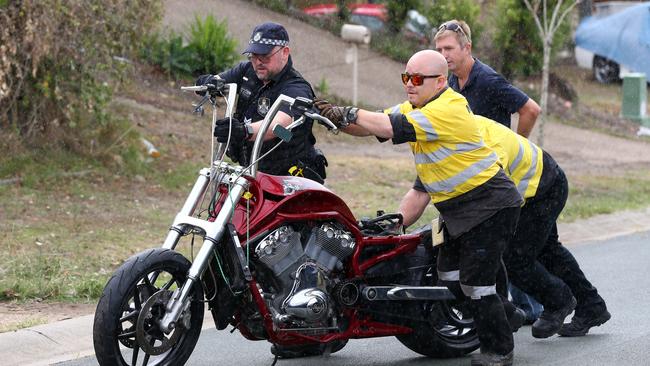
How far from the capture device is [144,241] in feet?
34.3

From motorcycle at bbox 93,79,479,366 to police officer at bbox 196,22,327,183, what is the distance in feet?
1.96

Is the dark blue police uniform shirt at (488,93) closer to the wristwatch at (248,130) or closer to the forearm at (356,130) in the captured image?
the forearm at (356,130)

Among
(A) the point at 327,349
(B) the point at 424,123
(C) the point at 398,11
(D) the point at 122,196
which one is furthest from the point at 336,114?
(C) the point at 398,11

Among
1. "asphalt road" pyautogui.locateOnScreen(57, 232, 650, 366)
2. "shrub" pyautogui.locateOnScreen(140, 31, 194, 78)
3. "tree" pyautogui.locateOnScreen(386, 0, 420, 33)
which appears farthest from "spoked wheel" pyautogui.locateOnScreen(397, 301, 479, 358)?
"tree" pyautogui.locateOnScreen(386, 0, 420, 33)

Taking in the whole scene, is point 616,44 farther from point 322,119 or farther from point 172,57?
point 322,119

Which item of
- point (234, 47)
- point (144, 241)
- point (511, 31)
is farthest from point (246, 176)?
point (511, 31)

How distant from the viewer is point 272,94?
23.6ft

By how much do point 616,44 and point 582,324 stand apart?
834 inches

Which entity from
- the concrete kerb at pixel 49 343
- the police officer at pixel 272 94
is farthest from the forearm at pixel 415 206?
the concrete kerb at pixel 49 343

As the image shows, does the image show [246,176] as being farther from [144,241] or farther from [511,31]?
[511,31]

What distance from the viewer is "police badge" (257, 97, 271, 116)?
7164 mm

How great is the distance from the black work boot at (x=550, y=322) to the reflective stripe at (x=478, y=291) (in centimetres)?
95

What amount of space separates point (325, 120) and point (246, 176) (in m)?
0.53

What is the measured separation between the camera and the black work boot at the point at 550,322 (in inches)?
294
